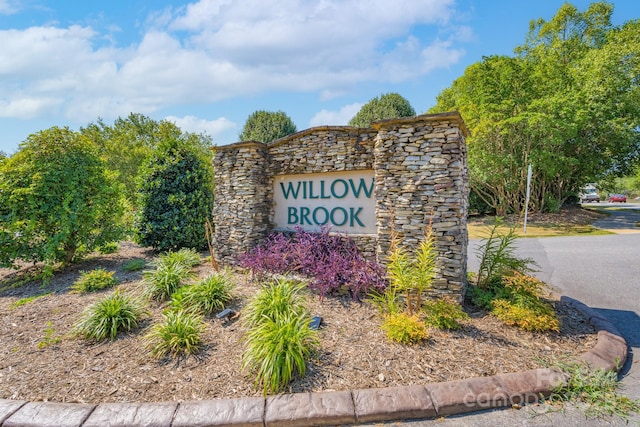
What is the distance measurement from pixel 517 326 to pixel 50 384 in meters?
4.47

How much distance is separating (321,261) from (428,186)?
67.9 inches

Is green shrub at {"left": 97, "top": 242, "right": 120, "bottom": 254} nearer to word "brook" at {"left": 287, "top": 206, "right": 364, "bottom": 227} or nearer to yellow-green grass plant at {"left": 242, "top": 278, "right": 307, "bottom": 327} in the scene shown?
word "brook" at {"left": 287, "top": 206, "right": 364, "bottom": 227}

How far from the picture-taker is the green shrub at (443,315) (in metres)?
3.23

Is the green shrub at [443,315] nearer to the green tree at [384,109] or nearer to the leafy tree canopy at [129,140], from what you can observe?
the leafy tree canopy at [129,140]

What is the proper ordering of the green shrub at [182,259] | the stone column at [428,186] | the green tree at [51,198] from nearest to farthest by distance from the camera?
the stone column at [428,186], the green shrub at [182,259], the green tree at [51,198]

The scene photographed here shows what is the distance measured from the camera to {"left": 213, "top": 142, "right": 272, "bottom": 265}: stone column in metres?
5.26

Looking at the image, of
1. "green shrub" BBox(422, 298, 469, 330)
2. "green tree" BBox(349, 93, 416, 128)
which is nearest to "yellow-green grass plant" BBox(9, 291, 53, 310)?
"green shrub" BBox(422, 298, 469, 330)

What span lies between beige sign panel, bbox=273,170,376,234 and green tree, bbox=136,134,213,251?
2.59 metres

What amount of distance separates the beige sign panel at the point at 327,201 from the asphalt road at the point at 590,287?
2735 millimetres

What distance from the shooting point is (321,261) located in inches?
166

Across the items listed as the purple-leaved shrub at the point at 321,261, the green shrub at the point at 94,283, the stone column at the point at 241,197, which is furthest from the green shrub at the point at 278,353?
the green shrub at the point at 94,283

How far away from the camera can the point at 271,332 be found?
8.59ft

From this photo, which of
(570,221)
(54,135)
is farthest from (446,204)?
(570,221)

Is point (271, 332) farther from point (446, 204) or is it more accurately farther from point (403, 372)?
point (446, 204)
